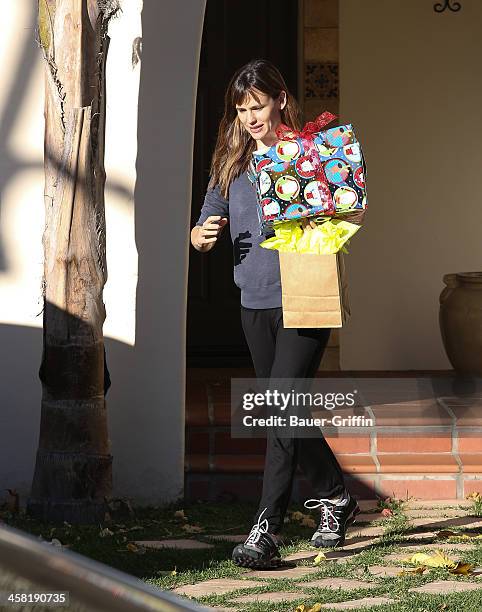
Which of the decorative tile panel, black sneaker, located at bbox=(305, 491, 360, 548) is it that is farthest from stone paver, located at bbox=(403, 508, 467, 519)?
the decorative tile panel

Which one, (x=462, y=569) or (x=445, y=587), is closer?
(x=445, y=587)

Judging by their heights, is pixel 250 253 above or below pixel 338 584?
above

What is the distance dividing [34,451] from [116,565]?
1099 millimetres

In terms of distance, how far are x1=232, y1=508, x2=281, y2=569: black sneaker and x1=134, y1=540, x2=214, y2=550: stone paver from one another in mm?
361

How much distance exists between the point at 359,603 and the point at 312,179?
1.32 meters

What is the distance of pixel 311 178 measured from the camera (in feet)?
10.9

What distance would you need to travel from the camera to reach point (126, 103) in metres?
4.45

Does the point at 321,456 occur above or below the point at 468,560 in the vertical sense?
above

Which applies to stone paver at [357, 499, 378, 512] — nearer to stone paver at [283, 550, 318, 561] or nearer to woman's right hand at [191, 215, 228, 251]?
stone paver at [283, 550, 318, 561]

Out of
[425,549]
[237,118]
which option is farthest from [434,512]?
[237,118]

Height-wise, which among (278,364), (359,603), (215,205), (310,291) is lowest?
(359,603)

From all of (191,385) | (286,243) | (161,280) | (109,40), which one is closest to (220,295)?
(191,385)

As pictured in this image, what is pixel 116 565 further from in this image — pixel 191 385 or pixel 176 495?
pixel 191 385

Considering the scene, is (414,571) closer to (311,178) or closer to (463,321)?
(311,178)
